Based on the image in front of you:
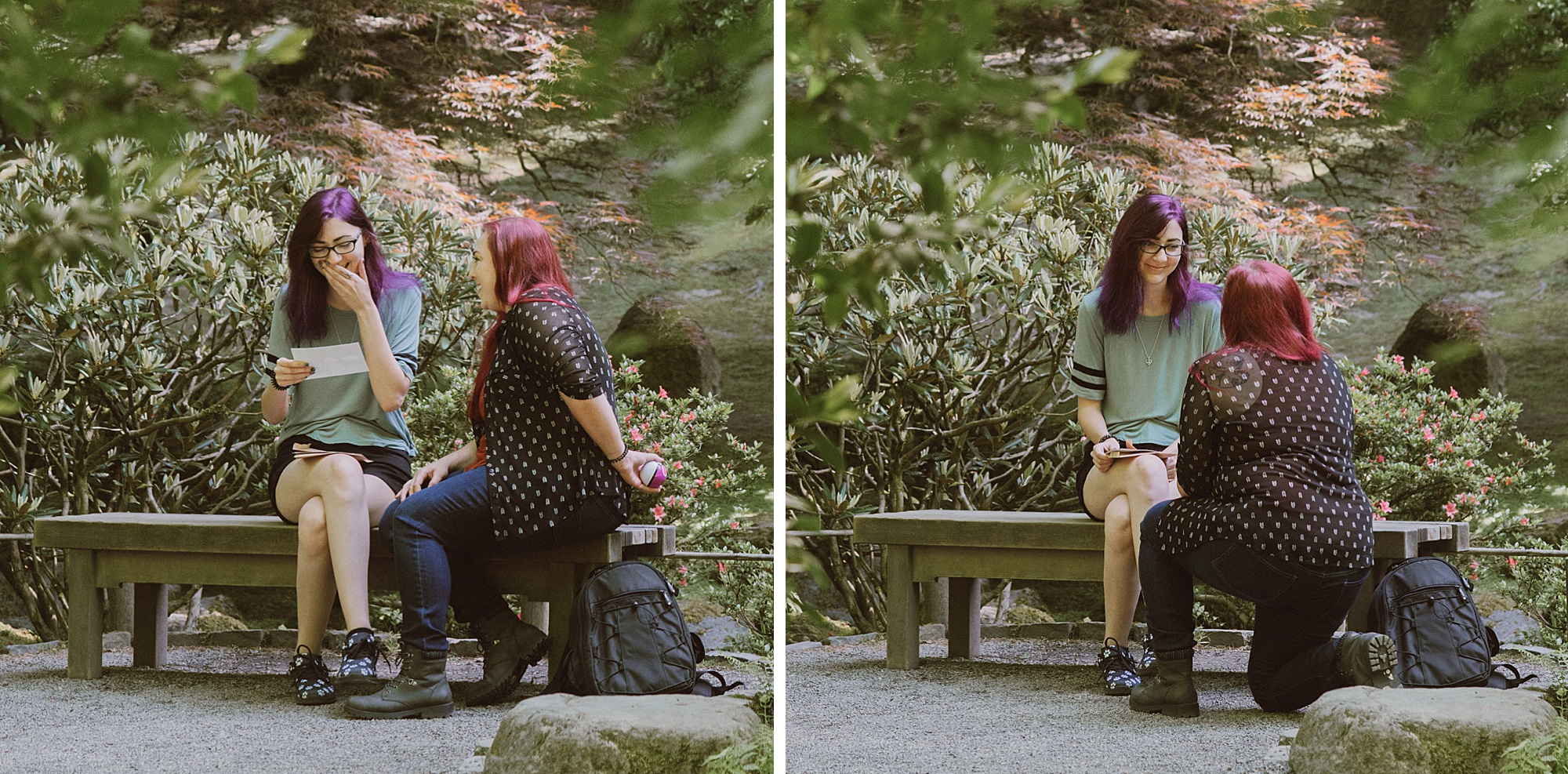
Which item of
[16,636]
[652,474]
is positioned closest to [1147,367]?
[652,474]

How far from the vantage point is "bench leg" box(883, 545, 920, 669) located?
9.65ft

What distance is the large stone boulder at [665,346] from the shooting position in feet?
11.0

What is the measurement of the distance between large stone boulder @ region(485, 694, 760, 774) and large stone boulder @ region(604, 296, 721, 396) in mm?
1324

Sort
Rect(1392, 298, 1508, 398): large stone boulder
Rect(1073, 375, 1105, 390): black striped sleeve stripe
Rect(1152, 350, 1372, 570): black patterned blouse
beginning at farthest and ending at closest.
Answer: Rect(1392, 298, 1508, 398): large stone boulder < Rect(1073, 375, 1105, 390): black striped sleeve stripe < Rect(1152, 350, 1372, 570): black patterned blouse

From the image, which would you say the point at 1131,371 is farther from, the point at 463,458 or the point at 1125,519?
the point at 463,458

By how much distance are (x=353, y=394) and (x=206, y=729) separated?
27.0 inches

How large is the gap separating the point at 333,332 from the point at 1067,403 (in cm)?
Answer: 191

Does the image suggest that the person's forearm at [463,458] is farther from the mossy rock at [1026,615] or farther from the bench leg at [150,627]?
the mossy rock at [1026,615]

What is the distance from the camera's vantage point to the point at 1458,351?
3.47m

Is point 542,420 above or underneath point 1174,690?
above

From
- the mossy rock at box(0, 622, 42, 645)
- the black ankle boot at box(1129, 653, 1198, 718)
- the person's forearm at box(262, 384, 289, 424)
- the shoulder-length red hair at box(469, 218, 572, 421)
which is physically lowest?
the mossy rock at box(0, 622, 42, 645)

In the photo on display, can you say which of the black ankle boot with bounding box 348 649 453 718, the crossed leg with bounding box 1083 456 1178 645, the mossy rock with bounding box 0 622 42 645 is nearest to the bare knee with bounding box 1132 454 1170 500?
the crossed leg with bounding box 1083 456 1178 645

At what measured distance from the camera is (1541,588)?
10.2ft

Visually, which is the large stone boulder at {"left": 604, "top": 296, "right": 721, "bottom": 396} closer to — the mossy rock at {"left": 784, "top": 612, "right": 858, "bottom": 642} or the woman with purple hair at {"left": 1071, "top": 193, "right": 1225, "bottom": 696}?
the mossy rock at {"left": 784, "top": 612, "right": 858, "bottom": 642}
